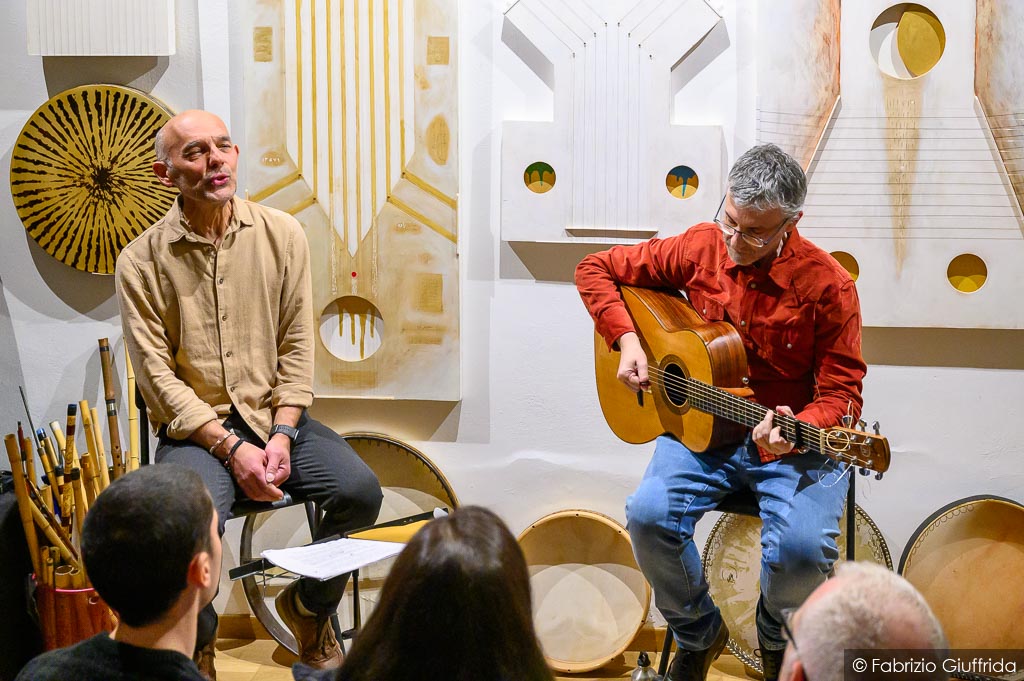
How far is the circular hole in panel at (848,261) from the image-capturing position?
3.28m

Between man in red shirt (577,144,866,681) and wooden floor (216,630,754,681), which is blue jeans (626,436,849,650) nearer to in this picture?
man in red shirt (577,144,866,681)

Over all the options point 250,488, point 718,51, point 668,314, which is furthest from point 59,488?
point 718,51

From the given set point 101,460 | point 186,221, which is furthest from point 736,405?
point 101,460

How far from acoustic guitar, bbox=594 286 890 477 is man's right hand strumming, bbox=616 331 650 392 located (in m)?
0.04

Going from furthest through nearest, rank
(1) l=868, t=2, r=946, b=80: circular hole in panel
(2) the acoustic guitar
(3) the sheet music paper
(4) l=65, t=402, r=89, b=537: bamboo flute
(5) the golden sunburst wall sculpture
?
(5) the golden sunburst wall sculpture < (1) l=868, t=2, r=946, b=80: circular hole in panel < (4) l=65, t=402, r=89, b=537: bamboo flute < (2) the acoustic guitar < (3) the sheet music paper

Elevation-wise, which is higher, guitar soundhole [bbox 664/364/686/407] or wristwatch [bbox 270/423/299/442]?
guitar soundhole [bbox 664/364/686/407]

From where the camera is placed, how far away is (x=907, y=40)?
3221 mm

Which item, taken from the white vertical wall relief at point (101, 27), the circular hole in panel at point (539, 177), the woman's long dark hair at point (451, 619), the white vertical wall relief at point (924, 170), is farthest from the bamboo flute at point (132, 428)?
the white vertical wall relief at point (924, 170)

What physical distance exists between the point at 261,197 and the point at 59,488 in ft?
3.75

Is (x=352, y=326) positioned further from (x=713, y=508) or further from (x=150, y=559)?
(x=150, y=559)

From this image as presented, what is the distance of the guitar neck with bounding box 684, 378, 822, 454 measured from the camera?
244 centimetres

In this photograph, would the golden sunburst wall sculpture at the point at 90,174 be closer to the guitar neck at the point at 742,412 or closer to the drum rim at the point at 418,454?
the drum rim at the point at 418,454

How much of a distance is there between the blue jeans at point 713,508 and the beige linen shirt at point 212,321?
111 centimetres

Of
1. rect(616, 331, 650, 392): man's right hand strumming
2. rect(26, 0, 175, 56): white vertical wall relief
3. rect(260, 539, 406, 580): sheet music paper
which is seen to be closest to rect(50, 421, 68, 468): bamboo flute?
rect(260, 539, 406, 580): sheet music paper
